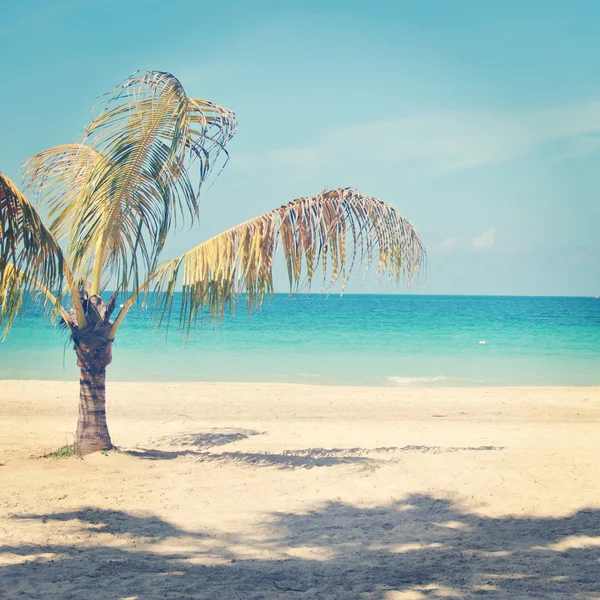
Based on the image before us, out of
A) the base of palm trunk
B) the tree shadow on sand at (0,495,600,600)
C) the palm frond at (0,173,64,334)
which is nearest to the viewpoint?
the tree shadow on sand at (0,495,600,600)

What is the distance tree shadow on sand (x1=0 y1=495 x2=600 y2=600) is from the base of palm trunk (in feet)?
6.20

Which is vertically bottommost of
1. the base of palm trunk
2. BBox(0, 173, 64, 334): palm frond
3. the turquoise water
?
the turquoise water

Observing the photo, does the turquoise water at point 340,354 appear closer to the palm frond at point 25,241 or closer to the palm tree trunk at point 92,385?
the palm tree trunk at point 92,385

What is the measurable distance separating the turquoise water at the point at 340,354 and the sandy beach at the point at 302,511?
3.02 meters

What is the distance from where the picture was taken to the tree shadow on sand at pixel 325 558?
4102 mm

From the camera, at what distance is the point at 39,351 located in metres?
28.1

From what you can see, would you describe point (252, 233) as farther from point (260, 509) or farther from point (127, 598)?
point (127, 598)

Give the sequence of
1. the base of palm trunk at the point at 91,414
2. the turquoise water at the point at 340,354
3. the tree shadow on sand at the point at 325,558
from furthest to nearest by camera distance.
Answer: the turquoise water at the point at 340,354
the base of palm trunk at the point at 91,414
the tree shadow on sand at the point at 325,558

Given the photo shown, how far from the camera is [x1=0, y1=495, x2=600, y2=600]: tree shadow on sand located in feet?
13.5

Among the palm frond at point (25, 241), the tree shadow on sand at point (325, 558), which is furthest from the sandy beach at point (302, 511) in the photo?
the palm frond at point (25, 241)

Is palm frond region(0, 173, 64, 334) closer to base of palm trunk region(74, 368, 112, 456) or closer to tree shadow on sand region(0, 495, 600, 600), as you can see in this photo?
base of palm trunk region(74, 368, 112, 456)

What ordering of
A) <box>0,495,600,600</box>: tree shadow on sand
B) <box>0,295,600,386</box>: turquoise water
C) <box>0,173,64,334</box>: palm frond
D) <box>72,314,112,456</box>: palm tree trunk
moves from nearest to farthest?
1. <box>0,495,600,600</box>: tree shadow on sand
2. <box>0,173,64,334</box>: palm frond
3. <box>72,314,112,456</box>: palm tree trunk
4. <box>0,295,600,386</box>: turquoise water

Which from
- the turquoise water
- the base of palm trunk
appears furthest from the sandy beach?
the turquoise water

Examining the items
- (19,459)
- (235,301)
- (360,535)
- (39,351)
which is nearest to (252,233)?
(235,301)
